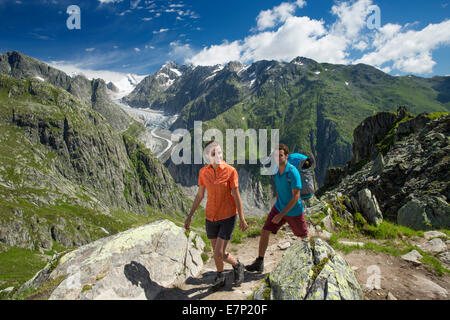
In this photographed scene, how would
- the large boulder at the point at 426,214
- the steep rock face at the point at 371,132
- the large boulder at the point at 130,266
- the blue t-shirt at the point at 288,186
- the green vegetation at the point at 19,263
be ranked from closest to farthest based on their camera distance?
1. the large boulder at the point at 130,266
2. the blue t-shirt at the point at 288,186
3. the large boulder at the point at 426,214
4. the steep rock face at the point at 371,132
5. the green vegetation at the point at 19,263

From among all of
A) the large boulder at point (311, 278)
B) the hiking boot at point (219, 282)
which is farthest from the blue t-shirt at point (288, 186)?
the hiking boot at point (219, 282)

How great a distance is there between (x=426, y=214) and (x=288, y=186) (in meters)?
13.5

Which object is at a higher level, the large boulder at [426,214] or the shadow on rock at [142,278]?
the large boulder at [426,214]

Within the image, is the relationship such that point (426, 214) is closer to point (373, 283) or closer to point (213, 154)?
point (373, 283)

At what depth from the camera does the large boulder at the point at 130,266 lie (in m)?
7.22

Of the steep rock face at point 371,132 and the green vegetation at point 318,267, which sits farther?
the steep rock face at point 371,132

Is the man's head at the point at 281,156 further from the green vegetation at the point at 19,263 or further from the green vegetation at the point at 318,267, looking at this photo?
the green vegetation at the point at 19,263

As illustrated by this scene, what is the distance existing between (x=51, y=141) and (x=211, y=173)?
22975cm

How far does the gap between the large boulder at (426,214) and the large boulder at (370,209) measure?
2692mm

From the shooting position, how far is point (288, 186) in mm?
8273

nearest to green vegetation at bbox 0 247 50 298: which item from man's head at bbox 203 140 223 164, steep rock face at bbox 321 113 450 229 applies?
man's head at bbox 203 140 223 164
